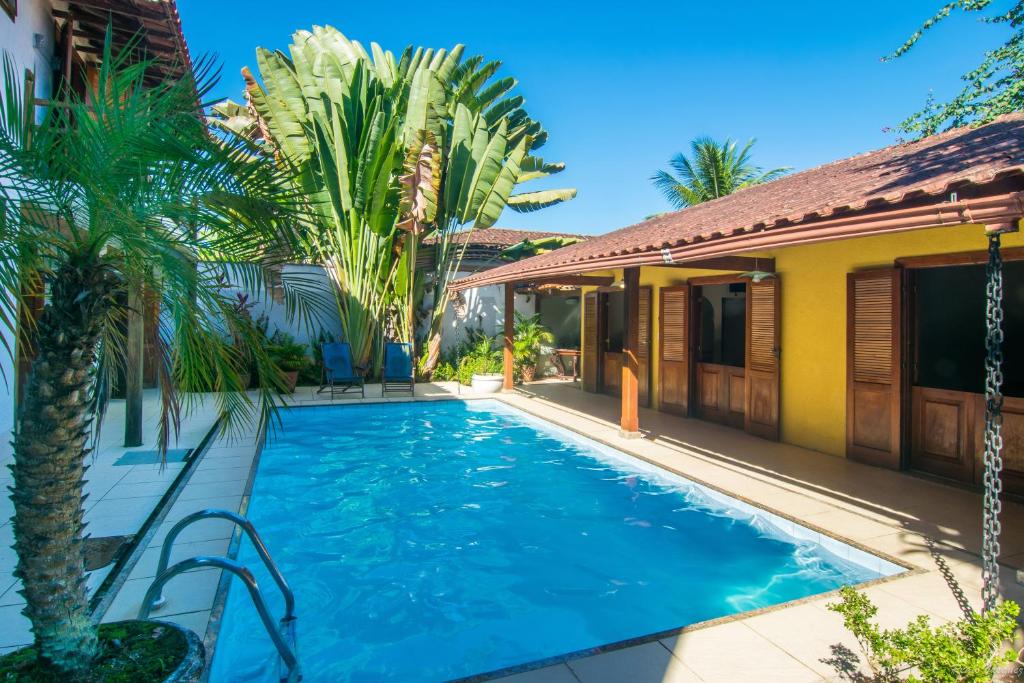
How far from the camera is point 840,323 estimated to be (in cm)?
838

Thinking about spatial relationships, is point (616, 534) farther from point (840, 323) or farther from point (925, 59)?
point (925, 59)

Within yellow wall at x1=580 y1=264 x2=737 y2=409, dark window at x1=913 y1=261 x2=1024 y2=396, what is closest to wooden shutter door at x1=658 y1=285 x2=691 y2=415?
yellow wall at x1=580 y1=264 x2=737 y2=409

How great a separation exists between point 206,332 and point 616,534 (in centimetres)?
489

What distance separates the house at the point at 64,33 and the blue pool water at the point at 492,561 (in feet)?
17.0

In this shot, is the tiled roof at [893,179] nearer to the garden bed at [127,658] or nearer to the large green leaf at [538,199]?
the garden bed at [127,658]

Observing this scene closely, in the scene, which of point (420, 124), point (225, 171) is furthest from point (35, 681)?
point (420, 124)

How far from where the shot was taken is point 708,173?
97.8 ft

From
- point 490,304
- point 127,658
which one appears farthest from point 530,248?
point 127,658

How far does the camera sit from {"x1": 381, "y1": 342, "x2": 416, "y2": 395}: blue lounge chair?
1480cm

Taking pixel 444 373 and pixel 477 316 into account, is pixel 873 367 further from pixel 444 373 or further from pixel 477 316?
pixel 477 316

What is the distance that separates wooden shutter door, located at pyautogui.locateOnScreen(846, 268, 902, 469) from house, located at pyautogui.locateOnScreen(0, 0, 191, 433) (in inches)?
374

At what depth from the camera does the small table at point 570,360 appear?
1888cm

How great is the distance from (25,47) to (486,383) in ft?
36.3

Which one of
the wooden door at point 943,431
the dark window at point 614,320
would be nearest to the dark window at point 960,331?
the wooden door at point 943,431
